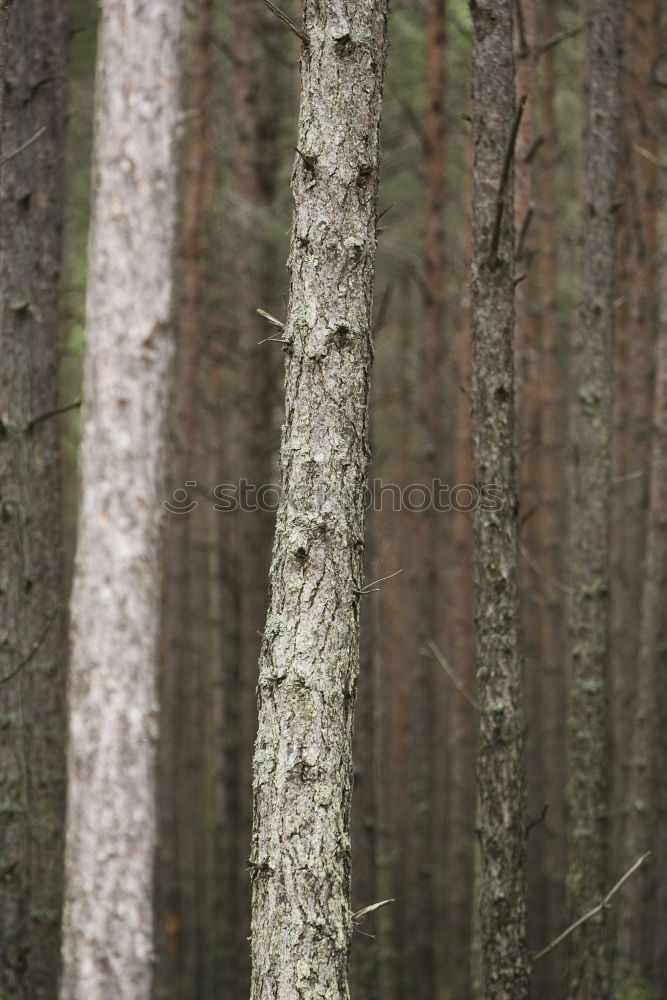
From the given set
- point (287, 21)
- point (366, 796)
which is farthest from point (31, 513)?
point (287, 21)

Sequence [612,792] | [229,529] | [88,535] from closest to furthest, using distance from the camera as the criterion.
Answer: [88,535]
[612,792]
[229,529]

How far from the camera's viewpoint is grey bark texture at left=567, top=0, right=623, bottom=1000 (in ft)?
18.7

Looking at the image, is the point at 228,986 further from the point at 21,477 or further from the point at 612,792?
the point at 21,477

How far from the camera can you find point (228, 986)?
31.8 feet

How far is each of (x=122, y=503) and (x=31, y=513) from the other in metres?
1.39

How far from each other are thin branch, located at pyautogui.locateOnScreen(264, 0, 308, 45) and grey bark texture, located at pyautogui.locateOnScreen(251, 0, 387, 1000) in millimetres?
40

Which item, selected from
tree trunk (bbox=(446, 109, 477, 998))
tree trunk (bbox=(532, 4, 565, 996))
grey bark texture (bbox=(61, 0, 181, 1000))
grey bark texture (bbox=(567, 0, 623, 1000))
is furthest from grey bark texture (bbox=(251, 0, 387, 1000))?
tree trunk (bbox=(532, 4, 565, 996))

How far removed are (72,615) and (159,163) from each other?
84.6 inches

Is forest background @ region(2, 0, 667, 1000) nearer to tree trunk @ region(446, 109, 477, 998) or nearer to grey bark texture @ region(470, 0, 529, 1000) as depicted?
tree trunk @ region(446, 109, 477, 998)

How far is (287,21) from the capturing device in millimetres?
3262

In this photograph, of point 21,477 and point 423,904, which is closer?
point 21,477

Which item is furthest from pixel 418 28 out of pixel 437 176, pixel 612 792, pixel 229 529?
pixel 612 792

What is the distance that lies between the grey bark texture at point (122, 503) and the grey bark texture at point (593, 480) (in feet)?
8.93
